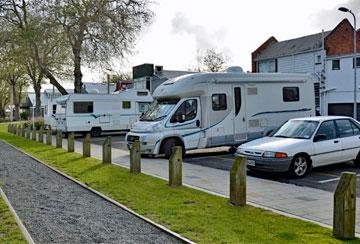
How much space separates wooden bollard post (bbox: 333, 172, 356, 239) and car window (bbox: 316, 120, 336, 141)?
597 cm

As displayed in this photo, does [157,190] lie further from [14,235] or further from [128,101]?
[128,101]

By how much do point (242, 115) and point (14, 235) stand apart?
41.3ft

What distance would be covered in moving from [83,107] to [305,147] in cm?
2071

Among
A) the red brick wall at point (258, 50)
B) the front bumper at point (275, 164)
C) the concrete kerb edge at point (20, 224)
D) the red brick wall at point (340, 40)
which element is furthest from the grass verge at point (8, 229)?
the red brick wall at point (258, 50)

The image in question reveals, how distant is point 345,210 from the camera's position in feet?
20.7

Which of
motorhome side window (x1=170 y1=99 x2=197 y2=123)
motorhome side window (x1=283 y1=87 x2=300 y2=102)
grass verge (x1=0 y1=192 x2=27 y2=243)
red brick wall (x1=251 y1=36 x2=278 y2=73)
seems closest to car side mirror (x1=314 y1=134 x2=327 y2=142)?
motorhome side window (x1=170 y1=99 x2=197 y2=123)

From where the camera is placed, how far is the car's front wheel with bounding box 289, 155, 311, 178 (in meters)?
11.5

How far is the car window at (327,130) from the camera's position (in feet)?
40.3

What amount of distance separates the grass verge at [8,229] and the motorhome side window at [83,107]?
73.6ft

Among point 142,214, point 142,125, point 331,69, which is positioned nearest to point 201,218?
point 142,214

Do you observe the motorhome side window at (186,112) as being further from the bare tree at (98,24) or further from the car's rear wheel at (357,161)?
the bare tree at (98,24)

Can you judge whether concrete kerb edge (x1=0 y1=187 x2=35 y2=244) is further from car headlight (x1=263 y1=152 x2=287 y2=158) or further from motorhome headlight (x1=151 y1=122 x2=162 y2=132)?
motorhome headlight (x1=151 y1=122 x2=162 y2=132)

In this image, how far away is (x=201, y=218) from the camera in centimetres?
739

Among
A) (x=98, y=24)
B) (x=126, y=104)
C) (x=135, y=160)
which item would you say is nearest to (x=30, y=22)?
(x=98, y=24)
